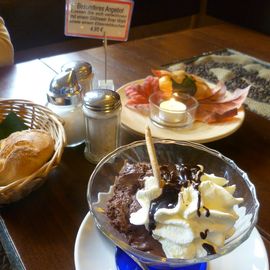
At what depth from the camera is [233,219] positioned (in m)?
0.44

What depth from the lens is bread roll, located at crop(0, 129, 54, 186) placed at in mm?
563

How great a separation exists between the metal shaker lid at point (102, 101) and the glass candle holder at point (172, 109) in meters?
0.16

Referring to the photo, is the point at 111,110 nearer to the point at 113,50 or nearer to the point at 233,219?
the point at 233,219

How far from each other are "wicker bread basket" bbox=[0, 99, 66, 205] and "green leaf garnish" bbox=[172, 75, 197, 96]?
0.35 metres

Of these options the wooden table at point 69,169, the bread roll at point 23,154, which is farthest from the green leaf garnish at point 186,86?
the bread roll at point 23,154

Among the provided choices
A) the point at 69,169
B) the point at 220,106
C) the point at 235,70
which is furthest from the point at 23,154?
the point at 235,70

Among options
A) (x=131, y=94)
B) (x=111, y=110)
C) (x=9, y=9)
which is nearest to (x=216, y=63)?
(x=131, y=94)

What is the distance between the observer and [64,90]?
685 mm

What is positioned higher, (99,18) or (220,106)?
(99,18)

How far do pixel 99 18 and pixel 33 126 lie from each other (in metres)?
0.29

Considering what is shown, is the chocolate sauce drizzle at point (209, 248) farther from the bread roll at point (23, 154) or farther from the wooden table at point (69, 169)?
the bread roll at point (23, 154)

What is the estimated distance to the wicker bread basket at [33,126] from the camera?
53 cm

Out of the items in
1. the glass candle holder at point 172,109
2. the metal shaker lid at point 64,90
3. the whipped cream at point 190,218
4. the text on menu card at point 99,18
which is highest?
the text on menu card at point 99,18

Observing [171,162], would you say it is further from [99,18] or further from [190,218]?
[99,18]
